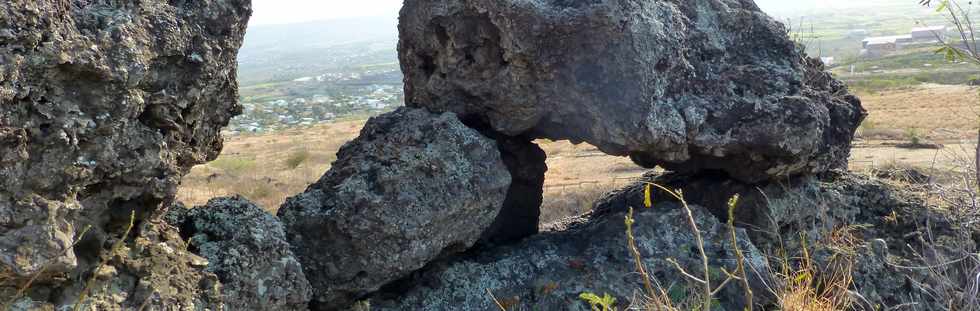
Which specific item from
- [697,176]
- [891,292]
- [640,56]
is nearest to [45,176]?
[640,56]

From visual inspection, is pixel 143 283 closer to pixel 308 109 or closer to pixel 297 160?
pixel 297 160

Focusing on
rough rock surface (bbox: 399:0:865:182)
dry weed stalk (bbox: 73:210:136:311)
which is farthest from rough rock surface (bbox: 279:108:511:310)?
dry weed stalk (bbox: 73:210:136:311)

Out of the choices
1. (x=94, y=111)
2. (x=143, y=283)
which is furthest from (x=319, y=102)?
(x=94, y=111)

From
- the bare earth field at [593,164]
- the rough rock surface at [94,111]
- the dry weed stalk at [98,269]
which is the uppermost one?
the rough rock surface at [94,111]

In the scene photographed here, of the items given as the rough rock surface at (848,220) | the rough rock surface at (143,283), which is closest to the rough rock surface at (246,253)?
the rough rock surface at (143,283)

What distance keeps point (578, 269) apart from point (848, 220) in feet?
7.93

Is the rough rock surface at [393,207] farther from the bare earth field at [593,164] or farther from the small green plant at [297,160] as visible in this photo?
the small green plant at [297,160]

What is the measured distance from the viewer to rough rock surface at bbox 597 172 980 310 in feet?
17.7

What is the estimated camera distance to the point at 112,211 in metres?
3.69

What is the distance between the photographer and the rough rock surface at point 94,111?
3.03 meters

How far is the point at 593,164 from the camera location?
66.1 feet

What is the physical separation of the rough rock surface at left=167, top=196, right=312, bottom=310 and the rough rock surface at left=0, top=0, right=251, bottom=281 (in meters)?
0.33

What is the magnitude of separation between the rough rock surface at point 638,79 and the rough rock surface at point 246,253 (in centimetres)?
173

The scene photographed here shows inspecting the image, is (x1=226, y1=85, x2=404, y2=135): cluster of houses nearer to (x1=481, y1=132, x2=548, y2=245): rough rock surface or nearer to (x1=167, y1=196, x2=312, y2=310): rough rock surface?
(x1=481, y1=132, x2=548, y2=245): rough rock surface
